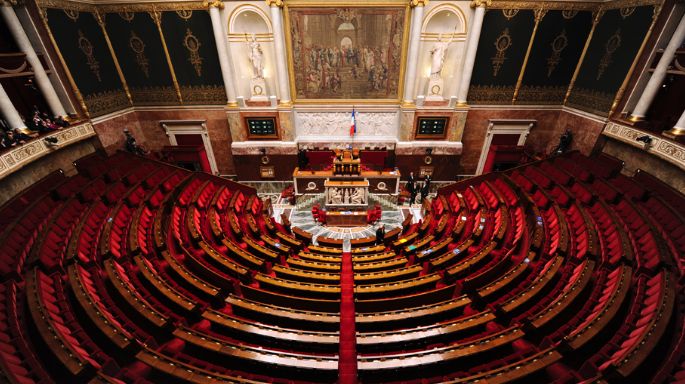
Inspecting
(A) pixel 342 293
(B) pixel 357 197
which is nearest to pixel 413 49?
(B) pixel 357 197

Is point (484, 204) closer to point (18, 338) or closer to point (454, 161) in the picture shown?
point (454, 161)

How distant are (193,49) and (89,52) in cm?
403

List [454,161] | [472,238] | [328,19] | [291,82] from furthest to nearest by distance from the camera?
[454,161]
[291,82]
[328,19]
[472,238]

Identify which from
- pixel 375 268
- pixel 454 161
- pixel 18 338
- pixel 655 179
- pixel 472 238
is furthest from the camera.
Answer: pixel 454 161

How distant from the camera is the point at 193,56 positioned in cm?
1289

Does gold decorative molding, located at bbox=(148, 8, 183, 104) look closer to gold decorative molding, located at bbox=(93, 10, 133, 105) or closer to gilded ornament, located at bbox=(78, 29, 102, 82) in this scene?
gold decorative molding, located at bbox=(93, 10, 133, 105)

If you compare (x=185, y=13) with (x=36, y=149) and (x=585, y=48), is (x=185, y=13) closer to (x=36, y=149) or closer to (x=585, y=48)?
(x=36, y=149)

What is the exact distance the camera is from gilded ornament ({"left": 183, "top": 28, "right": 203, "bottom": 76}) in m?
12.5

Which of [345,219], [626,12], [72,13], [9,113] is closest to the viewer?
[9,113]

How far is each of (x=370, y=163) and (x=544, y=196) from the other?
25.9 ft

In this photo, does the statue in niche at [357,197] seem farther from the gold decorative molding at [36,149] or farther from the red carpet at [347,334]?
the gold decorative molding at [36,149]

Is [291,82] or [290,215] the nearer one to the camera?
[290,215]

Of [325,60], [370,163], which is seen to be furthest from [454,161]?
[325,60]

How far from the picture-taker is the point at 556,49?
12.6m
